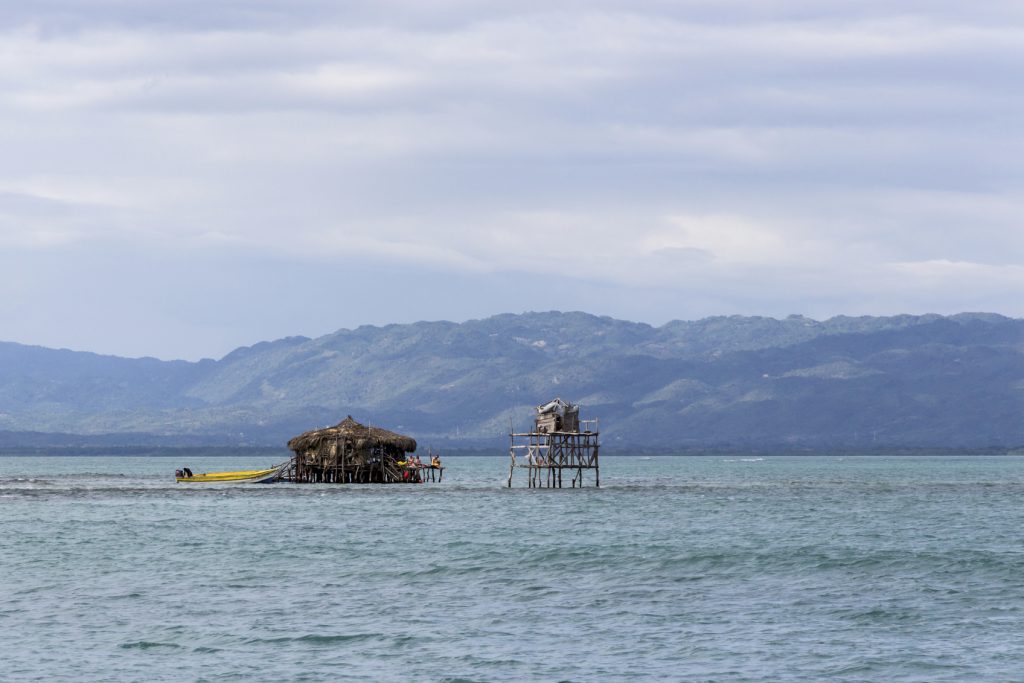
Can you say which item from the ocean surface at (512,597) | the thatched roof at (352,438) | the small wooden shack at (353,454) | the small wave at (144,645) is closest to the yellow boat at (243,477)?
the small wooden shack at (353,454)

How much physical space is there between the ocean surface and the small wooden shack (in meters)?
34.8

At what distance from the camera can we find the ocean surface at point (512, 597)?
31.6m

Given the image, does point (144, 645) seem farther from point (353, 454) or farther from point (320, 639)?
point (353, 454)

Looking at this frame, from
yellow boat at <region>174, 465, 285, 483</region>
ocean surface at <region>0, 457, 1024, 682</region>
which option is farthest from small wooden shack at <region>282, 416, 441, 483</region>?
ocean surface at <region>0, 457, 1024, 682</region>

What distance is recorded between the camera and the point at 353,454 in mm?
111938

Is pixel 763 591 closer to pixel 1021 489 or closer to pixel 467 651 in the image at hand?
pixel 467 651

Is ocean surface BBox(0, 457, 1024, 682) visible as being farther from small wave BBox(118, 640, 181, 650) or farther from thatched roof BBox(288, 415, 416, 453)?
thatched roof BBox(288, 415, 416, 453)

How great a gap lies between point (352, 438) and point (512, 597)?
69.8 meters

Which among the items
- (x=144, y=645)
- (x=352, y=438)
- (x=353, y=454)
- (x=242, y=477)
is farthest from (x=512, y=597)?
(x=242, y=477)

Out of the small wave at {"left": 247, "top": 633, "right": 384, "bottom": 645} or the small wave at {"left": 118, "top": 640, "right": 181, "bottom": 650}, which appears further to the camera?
the small wave at {"left": 247, "top": 633, "right": 384, "bottom": 645}

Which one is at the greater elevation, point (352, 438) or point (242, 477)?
point (352, 438)

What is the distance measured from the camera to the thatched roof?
11019 centimetres

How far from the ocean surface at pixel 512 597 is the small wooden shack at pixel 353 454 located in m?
34.8

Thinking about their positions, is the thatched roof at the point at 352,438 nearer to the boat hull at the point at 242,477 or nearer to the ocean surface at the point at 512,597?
the boat hull at the point at 242,477
